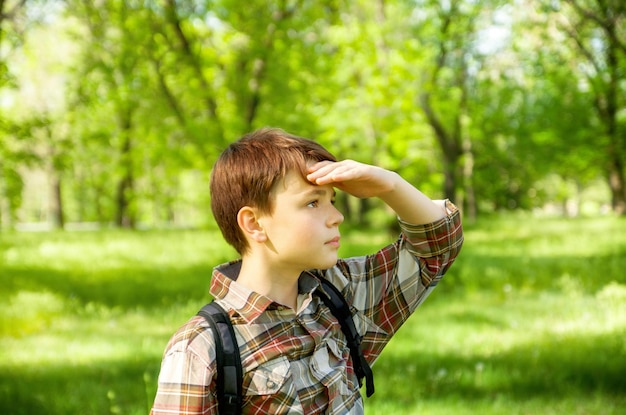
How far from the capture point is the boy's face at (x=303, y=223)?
192 centimetres

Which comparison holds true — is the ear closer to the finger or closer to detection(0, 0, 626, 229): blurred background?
the finger

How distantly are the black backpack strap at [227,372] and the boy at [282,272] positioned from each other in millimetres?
22

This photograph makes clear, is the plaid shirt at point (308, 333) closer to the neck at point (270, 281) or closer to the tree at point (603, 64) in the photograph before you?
the neck at point (270, 281)

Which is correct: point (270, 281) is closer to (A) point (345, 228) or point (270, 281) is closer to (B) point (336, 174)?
(B) point (336, 174)

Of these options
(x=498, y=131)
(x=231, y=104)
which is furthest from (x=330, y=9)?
(x=498, y=131)

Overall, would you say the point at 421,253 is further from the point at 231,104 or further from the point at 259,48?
the point at 231,104

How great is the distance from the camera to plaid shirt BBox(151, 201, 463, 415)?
5.62 ft

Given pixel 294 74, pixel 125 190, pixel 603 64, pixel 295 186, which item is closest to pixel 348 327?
pixel 295 186

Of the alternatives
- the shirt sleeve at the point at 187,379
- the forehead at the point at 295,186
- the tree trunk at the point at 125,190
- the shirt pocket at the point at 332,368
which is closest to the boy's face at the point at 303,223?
the forehead at the point at 295,186

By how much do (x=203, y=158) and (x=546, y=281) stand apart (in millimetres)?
5148

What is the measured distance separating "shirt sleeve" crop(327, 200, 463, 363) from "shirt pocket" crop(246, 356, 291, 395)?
455 millimetres

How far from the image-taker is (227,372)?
1752 millimetres

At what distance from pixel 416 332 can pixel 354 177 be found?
503cm

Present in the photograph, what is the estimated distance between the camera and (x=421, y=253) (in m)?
2.23
